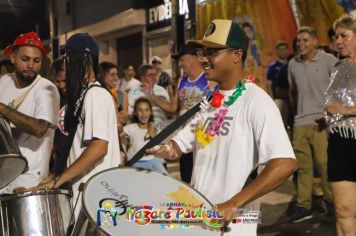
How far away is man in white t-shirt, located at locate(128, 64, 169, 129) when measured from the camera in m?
7.73

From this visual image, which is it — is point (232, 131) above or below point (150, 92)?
below

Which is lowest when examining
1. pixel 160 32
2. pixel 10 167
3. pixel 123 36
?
pixel 10 167

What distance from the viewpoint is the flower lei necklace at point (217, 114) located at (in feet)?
9.10

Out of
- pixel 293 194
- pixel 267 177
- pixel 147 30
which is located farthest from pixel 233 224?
pixel 147 30

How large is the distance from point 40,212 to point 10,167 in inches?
15.8

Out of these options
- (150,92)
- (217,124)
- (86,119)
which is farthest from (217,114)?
(150,92)

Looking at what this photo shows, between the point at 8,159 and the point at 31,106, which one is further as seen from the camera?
the point at 31,106

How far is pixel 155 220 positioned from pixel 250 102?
28.0 inches

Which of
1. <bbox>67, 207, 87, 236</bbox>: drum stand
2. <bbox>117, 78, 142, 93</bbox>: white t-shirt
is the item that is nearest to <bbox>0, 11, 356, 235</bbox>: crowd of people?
<bbox>67, 207, 87, 236</bbox>: drum stand

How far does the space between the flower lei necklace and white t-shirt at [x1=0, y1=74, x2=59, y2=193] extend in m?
1.41

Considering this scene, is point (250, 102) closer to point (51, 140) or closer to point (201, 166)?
point (201, 166)

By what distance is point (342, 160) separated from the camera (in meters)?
4.33

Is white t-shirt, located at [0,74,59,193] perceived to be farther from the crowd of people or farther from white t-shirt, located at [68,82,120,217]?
white t-shirt, located at [68,82,120,217]

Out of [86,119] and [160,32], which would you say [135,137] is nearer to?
[86,119]
